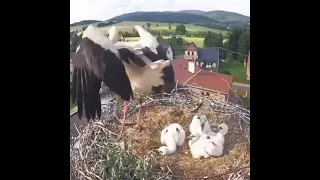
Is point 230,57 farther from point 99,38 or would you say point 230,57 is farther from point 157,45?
point 99,38

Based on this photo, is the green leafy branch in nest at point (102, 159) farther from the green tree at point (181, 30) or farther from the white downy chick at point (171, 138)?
the green tree at point (181, 30)

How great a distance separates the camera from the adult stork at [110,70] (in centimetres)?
162

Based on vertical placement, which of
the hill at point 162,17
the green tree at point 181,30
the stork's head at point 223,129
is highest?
the hill at point 162,17

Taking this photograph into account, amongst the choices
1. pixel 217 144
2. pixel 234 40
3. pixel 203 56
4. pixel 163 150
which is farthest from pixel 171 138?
pixel 234 40

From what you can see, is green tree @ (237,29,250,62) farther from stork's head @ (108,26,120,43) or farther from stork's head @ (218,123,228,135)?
stork's head @ (108,26,120,43)

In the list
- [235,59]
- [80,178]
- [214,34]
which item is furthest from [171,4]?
[80,178]

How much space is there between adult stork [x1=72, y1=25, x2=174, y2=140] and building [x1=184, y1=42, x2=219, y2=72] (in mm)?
90

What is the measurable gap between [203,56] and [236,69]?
5.1 inches

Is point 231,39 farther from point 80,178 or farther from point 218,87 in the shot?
point 80,178

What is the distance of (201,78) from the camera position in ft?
5.37

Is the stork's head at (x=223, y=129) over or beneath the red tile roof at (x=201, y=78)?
beneath

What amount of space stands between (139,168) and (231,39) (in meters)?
0.58

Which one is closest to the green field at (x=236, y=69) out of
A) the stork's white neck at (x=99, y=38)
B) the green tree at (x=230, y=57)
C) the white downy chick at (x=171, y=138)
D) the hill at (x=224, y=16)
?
the green tree at (x=230, y=57)

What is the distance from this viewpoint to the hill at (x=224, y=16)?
5.40 feet
